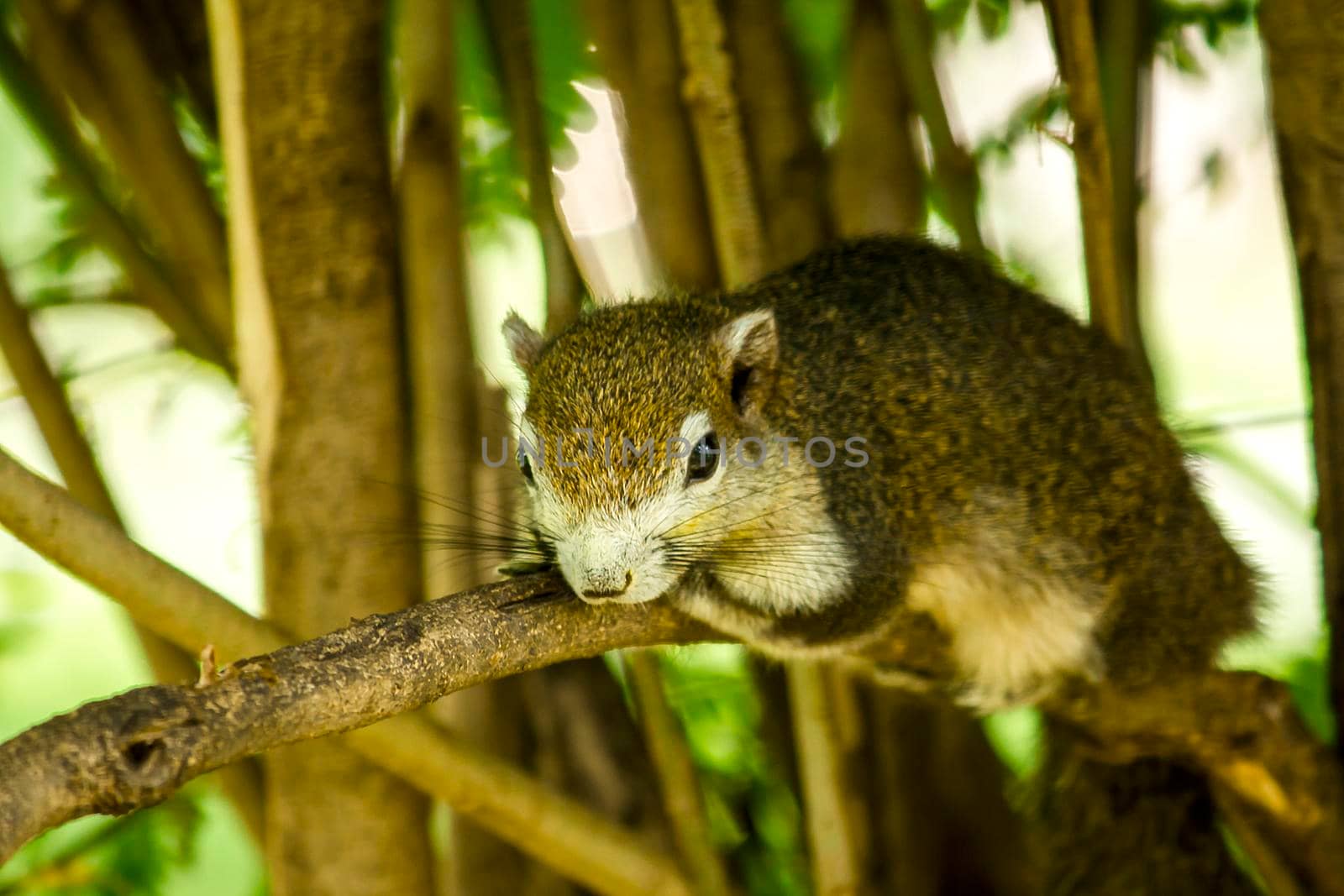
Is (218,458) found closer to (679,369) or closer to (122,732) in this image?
(679,369)

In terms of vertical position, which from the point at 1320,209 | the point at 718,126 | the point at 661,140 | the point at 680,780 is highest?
the point at 661,140

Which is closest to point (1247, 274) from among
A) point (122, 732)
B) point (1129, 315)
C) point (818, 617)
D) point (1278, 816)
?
point (1129, 315)

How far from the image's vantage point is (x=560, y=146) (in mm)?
2984

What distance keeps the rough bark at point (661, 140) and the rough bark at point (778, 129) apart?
165mm

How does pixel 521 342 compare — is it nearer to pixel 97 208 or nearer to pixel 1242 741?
pixel 97 208

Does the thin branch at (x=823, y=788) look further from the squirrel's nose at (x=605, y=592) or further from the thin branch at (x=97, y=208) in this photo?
the thin branch at (x=97, y=208)

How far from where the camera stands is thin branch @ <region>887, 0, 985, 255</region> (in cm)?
255

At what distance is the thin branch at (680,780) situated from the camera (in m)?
2.38

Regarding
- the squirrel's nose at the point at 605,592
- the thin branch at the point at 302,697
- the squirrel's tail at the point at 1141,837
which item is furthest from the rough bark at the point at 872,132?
the squirrel's nose at the point at 605,592

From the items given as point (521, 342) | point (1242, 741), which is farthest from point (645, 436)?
point (1242, 741)

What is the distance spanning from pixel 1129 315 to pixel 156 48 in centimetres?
210

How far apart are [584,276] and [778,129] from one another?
0.66m

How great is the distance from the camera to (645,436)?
1813mm

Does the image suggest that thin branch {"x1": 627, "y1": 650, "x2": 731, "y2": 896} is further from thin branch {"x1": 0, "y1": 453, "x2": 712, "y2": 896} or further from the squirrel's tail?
the squirrel's tail
